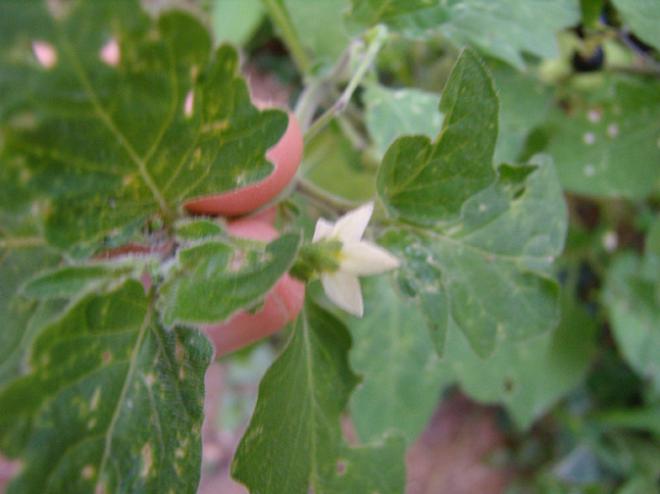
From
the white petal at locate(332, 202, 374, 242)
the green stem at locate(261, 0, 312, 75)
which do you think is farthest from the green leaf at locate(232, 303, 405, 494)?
the green stem at locate(261, 0, 312, 75)

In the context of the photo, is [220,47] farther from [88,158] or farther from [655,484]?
[655,484]

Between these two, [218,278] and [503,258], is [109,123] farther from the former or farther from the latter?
[503,258]

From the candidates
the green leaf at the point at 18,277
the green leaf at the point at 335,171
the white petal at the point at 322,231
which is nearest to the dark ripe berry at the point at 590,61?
the green leaf at the point at 335,171

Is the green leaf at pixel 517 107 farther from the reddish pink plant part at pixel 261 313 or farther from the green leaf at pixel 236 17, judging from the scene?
the green leaf at pixel 236 17

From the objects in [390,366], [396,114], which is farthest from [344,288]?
[390,366]

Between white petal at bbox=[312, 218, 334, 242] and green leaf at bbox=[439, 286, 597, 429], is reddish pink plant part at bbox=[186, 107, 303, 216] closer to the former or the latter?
white petal at bbox=[312, 218, 334, 242]
